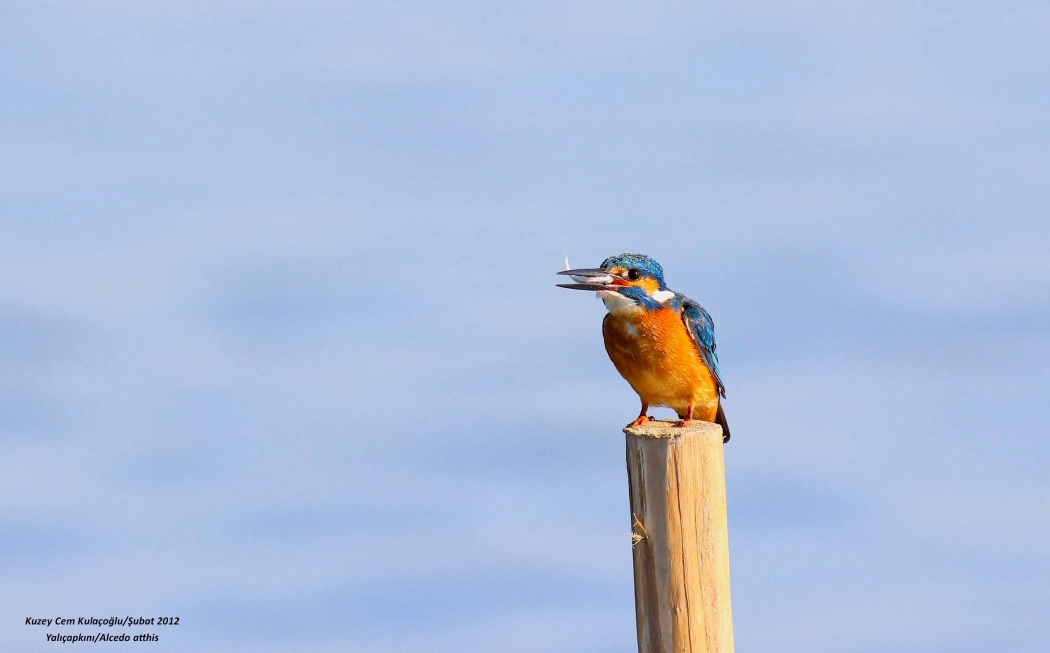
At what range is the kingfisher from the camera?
8125 millimetres

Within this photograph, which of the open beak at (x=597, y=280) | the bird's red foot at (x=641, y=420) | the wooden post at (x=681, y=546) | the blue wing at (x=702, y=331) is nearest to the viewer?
the wooden post at (x=681, y=546)

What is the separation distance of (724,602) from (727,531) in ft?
1.03

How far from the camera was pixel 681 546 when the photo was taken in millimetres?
6379

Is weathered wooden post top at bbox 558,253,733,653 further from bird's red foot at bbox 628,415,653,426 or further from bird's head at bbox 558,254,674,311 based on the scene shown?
bird's head at bbox 558,254,674,311

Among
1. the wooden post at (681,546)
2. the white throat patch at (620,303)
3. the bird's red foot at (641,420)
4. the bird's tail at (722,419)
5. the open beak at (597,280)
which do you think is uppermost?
the open beak at (597,280)

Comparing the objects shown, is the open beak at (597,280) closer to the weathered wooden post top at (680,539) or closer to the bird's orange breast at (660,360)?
the bird's orange breast at (660,360)

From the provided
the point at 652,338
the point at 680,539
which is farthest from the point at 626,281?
the point at 680,539

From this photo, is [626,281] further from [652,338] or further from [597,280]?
[652,338]

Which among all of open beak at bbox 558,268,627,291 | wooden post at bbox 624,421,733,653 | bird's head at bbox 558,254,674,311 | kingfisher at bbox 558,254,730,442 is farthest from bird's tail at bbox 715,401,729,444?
wooden post at bbox 624,421,733,653

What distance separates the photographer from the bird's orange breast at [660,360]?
8.12 metres

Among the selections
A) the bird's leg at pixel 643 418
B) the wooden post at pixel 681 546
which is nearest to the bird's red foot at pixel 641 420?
the bird's leg at pixel 643 418

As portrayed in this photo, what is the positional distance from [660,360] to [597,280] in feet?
1.89

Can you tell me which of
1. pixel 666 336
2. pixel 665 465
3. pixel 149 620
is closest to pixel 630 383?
pixel 666 336

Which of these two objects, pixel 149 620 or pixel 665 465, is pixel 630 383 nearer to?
pixel 665 465
